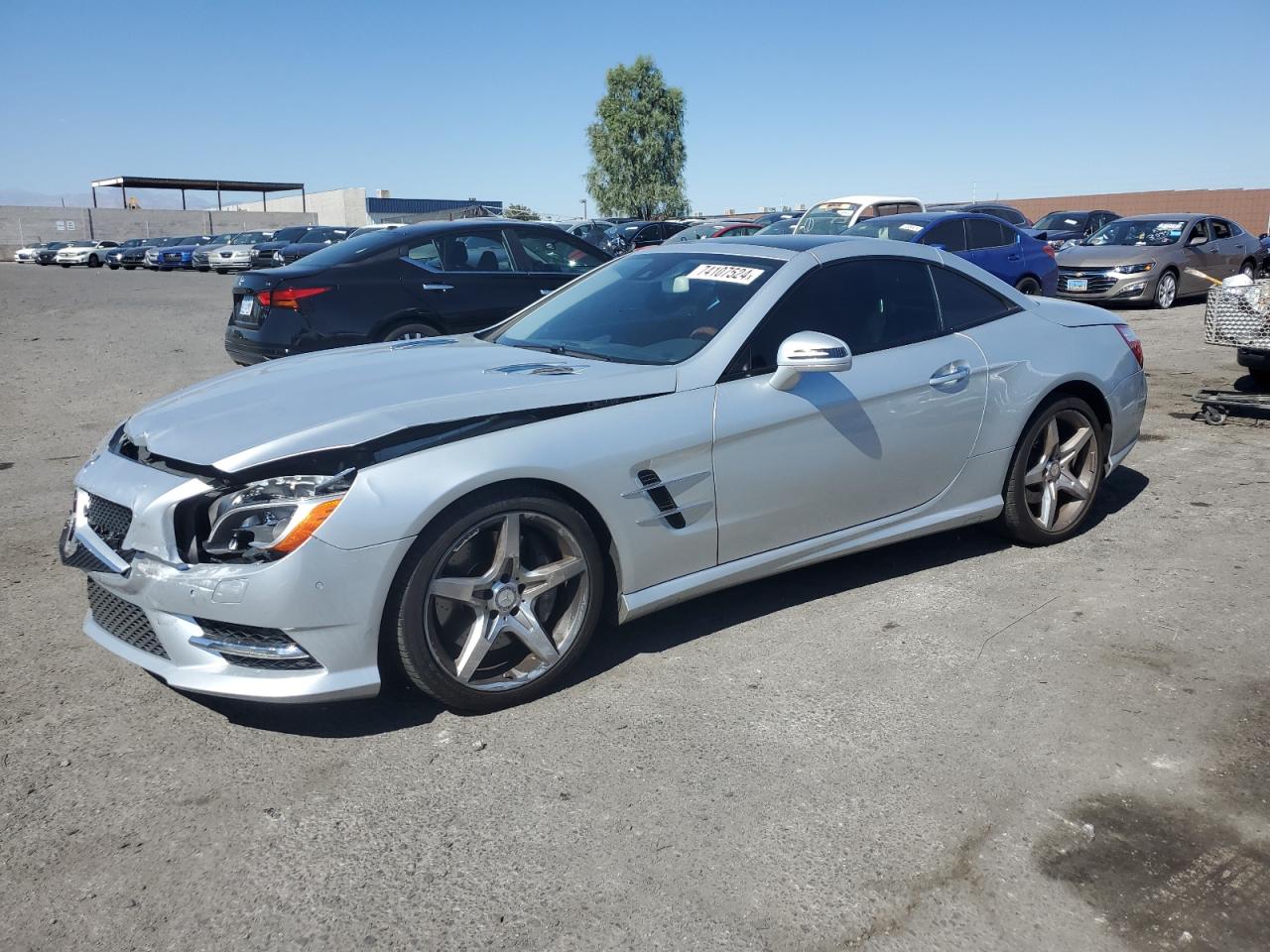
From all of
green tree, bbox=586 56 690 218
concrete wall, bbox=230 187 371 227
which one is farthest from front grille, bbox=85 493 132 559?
concrete wall, bbox=230 187 371 227

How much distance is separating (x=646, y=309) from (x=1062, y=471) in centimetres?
222

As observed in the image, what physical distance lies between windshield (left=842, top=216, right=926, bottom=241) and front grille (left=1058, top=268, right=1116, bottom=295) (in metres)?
3.66

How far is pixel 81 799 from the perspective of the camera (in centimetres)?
301

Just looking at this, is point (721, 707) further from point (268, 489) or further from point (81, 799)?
Result: point (81, 799)

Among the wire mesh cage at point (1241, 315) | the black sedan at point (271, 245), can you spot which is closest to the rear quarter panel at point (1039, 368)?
the wire mesh cage at point (1241, 315)

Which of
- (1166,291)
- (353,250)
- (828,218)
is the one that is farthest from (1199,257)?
(353,250)

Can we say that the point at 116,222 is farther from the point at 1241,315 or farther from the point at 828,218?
the point at 1241,315

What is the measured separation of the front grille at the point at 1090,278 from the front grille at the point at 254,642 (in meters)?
15.6

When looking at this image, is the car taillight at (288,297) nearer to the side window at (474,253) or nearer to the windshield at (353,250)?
the windshield at (353,250)

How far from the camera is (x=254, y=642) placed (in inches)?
125

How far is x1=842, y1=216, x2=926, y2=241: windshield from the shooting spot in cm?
1388

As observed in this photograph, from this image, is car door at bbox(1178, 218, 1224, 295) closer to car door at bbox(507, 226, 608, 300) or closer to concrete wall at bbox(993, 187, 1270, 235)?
car door at bbox(507, 226, 608, 300)

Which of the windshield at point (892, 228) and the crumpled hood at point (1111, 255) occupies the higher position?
the windshield at point (892, 228)

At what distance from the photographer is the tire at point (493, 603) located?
3273mm
